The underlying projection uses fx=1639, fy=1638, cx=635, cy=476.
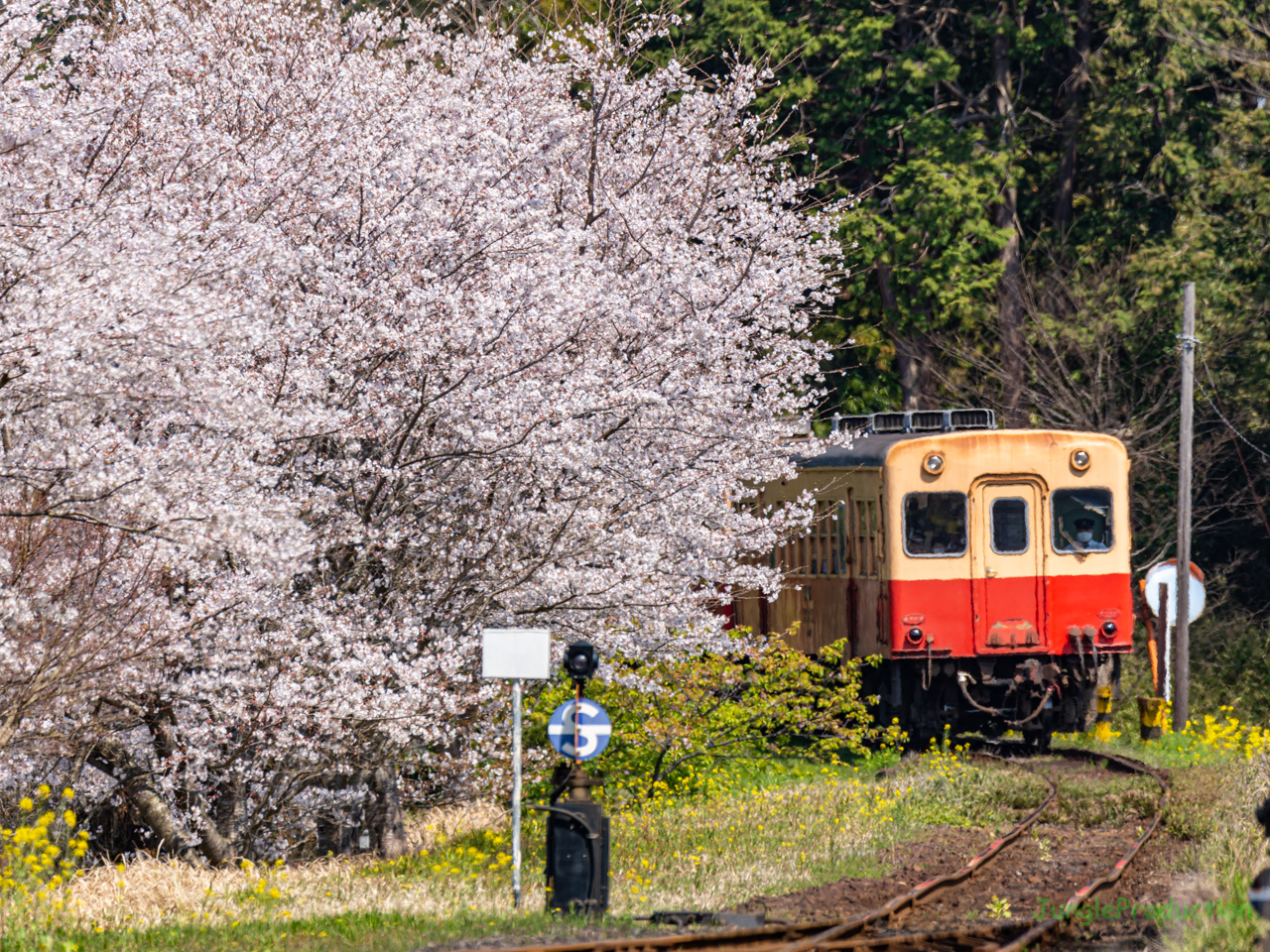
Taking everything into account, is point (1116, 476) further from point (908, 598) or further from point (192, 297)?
point (192, 297)

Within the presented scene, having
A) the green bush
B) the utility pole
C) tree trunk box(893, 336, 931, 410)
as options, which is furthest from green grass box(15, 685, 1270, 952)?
tree trunk box(893, 336, 931, 410)

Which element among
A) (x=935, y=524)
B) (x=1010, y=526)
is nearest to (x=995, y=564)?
(x=1010, y=526)

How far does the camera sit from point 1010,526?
717 inches

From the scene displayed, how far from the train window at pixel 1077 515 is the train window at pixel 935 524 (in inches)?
43.5

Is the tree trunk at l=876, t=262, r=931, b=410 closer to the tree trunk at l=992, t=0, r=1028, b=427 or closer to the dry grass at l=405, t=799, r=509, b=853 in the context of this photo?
the tree trunk at l=992, t=0, r=1028, b=427

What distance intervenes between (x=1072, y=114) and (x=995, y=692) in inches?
620

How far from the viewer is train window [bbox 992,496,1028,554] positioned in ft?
59.6

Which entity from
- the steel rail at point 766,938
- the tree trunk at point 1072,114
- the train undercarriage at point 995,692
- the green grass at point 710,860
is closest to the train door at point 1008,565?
the train undercarriage at point 995,692

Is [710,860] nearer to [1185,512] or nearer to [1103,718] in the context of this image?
[1103,718]

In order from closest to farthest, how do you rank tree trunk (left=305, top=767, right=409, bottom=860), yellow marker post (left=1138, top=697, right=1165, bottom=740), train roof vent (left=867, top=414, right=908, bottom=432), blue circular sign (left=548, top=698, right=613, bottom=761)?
blue circular sign (left=548, top=698, right=613, bottom=761) < tree trunk (left=305, top=767, right=409, bottom=860) < train roof vent (left=867, top=414, right=908, bottom=432) < yellow marker post (left=1138, top=697, right=1165, bottom=740)

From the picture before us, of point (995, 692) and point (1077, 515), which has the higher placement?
point (1077, 515)

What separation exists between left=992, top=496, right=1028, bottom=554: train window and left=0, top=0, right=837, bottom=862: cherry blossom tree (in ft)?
9.04

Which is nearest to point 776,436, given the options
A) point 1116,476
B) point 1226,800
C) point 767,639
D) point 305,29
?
point 767,639

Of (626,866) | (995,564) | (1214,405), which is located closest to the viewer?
(626,866)
